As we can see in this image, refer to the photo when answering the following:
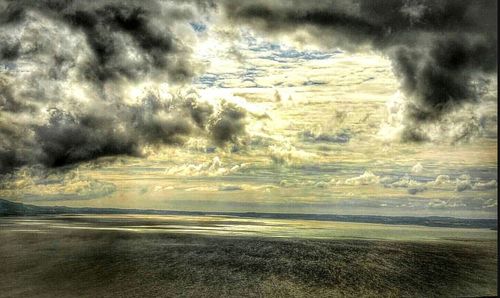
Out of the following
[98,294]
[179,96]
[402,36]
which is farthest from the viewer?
[402,36]

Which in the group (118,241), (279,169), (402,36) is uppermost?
(402,36)

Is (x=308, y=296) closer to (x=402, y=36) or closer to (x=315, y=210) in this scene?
(x=315, y=210)

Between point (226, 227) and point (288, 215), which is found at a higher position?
point (288, 215)

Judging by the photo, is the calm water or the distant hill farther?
the calm water

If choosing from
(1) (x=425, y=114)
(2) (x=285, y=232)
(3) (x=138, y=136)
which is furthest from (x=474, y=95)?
(3) (x=138, y=136)

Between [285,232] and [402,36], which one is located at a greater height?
[402,36]

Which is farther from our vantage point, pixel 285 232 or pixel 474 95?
pixel 474 95

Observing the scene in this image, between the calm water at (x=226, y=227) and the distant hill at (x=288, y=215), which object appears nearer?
the distant hill at (x=288, y=215)

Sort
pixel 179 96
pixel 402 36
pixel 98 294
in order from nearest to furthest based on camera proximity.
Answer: pixel 98 294
pixel 179 96
pixel 402 36
